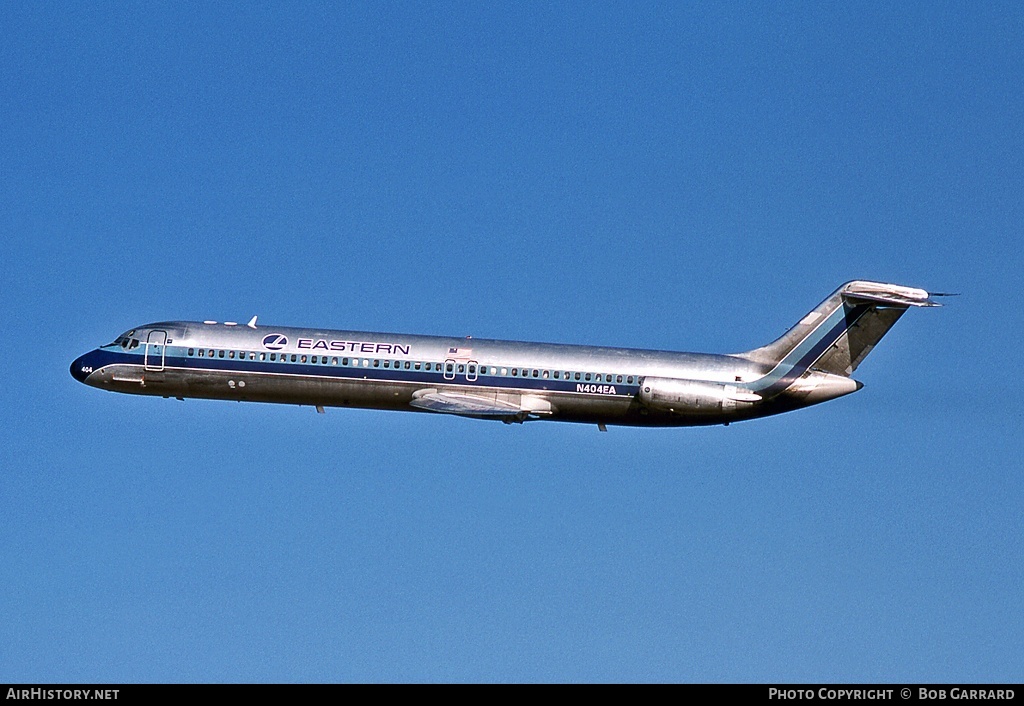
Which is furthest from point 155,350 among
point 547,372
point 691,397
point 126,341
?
point 691,397

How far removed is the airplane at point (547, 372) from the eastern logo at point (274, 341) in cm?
8

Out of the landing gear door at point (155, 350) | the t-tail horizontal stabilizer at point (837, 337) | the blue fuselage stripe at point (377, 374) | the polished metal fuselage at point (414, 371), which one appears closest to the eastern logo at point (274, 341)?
the polished metal fuselage at point (414, 371)

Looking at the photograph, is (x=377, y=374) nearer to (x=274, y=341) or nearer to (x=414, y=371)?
(x=414, y=371)

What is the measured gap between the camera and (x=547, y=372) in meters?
90.2

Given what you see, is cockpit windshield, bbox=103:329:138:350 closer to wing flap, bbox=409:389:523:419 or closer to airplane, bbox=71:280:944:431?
airplane, bbox=71:280:944:431

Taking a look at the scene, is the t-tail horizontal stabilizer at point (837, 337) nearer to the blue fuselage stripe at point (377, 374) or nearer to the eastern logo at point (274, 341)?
the blue fuselage stripe at point (377, 374)

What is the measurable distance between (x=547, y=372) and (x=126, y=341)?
2486cm

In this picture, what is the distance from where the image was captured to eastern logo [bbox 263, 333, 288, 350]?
306ft

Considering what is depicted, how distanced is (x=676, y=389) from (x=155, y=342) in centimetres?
2949

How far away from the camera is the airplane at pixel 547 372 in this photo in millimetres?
89750
